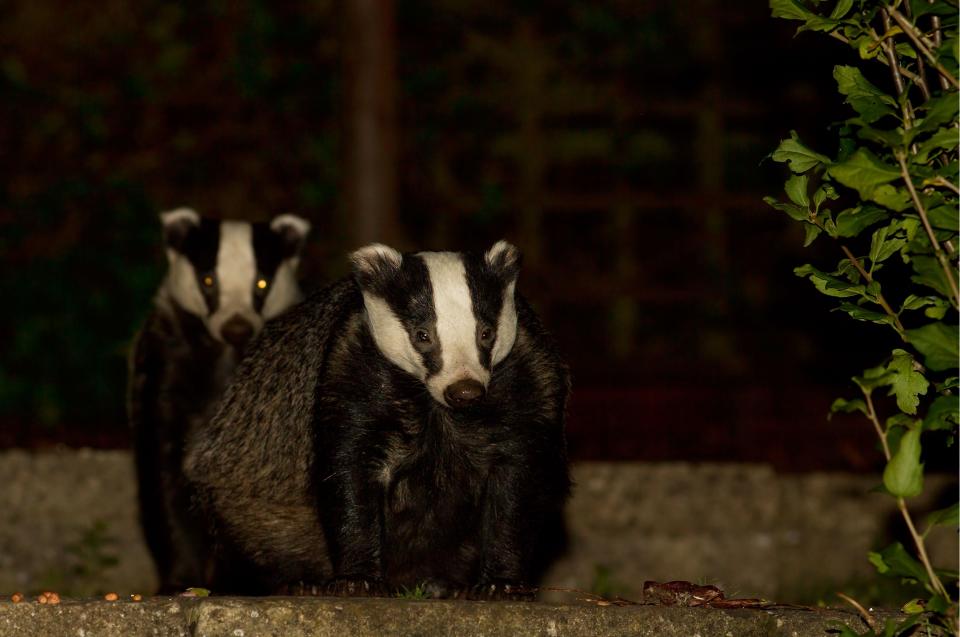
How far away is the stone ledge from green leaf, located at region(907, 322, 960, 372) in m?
0.67

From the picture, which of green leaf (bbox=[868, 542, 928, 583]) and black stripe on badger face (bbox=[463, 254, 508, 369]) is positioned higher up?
black stripe on badger face (bbox=[463, 254, 508, 369])

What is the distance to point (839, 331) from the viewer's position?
7449mm

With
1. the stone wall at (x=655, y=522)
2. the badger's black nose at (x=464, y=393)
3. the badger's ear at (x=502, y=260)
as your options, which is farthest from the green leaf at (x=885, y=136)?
the stone wall at (x=655, y=522)

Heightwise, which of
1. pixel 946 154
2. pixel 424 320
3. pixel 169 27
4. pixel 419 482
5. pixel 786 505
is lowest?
pixel 786 505

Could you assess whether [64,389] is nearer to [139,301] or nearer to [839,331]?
[139,301]

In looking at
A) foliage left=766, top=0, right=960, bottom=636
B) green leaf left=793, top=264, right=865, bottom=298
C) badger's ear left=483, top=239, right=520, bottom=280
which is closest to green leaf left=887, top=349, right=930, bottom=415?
foliage left=766, top=0, right=960, bottom=636

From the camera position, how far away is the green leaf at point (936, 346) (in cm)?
234

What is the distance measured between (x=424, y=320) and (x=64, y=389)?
3817 mm

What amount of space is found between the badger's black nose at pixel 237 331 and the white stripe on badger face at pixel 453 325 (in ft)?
5.06

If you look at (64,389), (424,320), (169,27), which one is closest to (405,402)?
(424,320)

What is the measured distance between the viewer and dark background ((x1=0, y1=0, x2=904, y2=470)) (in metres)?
7.46

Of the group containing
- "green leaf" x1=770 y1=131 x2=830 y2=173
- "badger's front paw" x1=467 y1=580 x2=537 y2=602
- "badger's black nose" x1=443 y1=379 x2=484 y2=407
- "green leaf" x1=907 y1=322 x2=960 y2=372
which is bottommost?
"badger's front paw" x1=467 y1=580 x2=537 y2=602

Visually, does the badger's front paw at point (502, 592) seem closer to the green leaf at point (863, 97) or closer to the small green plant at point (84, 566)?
the green leaf at point (863, 97)

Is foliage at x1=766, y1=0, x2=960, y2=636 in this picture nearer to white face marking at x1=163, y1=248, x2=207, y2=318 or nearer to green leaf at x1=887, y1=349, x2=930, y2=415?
green leaf at x1=887, y1=349, x2=930, y2=415
